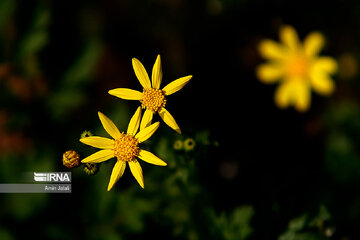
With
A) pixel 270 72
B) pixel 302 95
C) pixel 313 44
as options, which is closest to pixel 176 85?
pixel 270 72

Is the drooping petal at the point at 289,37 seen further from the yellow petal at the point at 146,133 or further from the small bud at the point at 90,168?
the small bud at the point at 90,168

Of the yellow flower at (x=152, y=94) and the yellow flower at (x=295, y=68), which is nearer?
the yellow flower at (x=152, y=94)

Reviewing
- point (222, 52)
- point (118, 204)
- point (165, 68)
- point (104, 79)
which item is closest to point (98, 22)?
point (104, 79)

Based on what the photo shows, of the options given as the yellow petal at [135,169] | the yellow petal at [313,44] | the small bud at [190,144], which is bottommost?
the yellow petal at [135,169]

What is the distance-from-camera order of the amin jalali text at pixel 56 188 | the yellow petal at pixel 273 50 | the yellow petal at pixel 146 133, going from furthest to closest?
the yellow petal at pixel 273 50 → the amin jalali text at pixel 56 188 → the yellow petal at pixel 146 133

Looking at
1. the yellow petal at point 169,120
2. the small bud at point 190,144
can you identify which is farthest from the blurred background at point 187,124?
the yellow petal at point 169,120

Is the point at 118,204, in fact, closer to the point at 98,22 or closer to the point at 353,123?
the point at 98,22

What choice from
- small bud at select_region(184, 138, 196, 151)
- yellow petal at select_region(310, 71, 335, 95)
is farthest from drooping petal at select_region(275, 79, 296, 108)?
small bud at select_region(184, 138, 196, 151)
